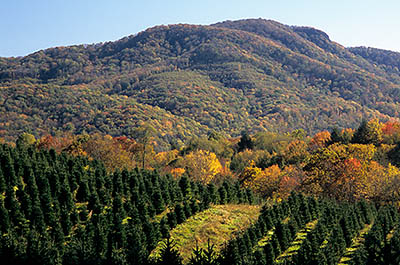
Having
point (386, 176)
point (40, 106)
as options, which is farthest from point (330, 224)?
point (40, 106)

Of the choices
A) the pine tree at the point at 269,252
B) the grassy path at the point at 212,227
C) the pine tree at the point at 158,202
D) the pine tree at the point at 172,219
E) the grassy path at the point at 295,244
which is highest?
the pine tree at the point at 158,202

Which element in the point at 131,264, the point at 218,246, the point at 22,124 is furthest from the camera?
the point at 22,124

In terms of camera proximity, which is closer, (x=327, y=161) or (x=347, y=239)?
(x=347, y=239)

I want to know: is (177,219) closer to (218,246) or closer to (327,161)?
(218,246)

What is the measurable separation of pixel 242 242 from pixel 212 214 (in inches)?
335

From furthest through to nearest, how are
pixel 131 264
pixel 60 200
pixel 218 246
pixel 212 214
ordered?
pixel 212 214, pixel 60 200, pixel 218 246, pixel 131 264

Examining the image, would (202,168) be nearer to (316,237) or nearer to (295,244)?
(295,244)

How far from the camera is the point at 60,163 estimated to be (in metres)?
48.0

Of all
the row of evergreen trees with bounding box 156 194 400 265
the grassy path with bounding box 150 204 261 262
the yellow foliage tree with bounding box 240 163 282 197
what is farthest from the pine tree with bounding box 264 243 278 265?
the yellow foliage tree with bounding box 240 163 282 197

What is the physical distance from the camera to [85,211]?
115 feet

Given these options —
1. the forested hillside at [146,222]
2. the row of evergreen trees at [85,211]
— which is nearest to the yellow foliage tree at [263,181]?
the forested hillside at [146,222]

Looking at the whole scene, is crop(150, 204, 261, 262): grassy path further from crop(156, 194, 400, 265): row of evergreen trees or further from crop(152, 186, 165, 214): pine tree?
crop(152, 186, 165, 214): pine tree

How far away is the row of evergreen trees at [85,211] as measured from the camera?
26875 millimetres

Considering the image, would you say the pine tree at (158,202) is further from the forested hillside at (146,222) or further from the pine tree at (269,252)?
the pine tree at (269,252)
